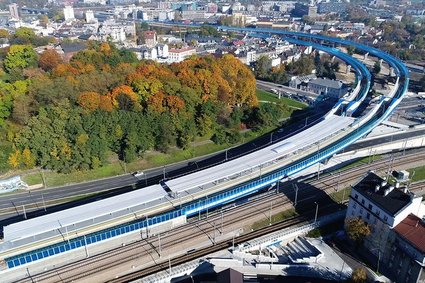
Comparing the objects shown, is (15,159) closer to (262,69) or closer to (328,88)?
(328,88)

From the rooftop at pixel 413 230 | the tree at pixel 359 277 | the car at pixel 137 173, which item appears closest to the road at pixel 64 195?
the car at pixel 137 173

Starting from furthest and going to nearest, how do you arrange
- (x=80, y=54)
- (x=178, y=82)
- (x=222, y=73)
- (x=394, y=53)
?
(x=394, y=53)
(x=80, y=54)
(x=222, y=73)
(x=178, y=82)

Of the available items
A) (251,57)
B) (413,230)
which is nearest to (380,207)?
(413,230)

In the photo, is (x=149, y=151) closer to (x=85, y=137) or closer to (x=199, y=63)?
(x=85, y=137)

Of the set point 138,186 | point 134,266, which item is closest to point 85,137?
point 138,186

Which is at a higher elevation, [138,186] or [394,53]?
[394,53]

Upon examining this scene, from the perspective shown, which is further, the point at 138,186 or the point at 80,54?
the point at 80,54

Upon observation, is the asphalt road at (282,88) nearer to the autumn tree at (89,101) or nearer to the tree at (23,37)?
the autumn tree at (89,101)
